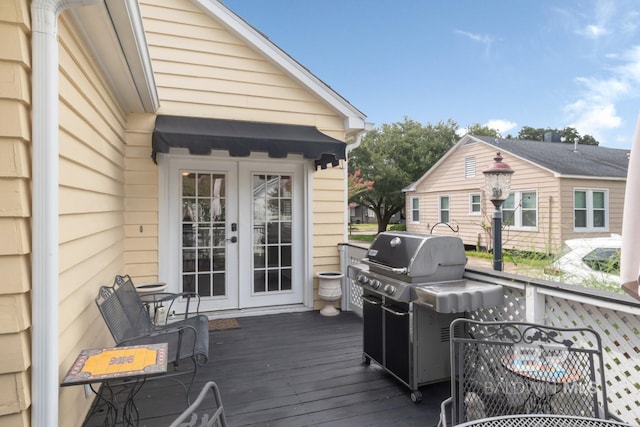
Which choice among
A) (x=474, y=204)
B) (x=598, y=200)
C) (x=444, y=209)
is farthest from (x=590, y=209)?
(x=444, y=209)

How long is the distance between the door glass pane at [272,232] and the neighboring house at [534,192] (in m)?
Result: 6.81

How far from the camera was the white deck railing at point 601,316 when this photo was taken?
6.71 ft

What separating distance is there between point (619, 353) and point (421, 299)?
1.15m

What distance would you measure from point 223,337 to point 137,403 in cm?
140

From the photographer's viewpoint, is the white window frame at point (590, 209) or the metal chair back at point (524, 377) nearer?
the metal chair back at point (524, 377)

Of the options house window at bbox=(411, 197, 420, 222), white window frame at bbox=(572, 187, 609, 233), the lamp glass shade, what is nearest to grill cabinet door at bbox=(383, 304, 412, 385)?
the lamp glass shade

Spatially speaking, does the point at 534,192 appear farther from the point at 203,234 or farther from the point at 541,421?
the point at 541,421

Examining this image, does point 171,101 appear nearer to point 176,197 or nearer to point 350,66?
point 176,197

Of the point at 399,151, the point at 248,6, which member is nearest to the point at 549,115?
the point at 399,151

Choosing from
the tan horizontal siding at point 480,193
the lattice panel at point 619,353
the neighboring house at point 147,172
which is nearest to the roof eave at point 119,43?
the neighboring house at point 147,172

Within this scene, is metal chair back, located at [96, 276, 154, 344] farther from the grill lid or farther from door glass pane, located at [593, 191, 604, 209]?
door glass pane, located at [593, 191, 604, 209]

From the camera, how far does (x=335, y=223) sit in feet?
17.3

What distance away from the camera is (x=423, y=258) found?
2699 mm

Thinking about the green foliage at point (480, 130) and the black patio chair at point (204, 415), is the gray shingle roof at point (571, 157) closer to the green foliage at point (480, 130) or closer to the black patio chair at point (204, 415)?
the green foliage at point (480, 130)
